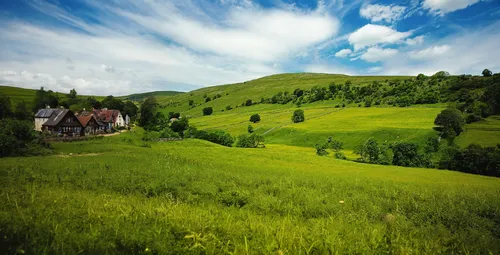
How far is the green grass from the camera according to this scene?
71387 millimetres

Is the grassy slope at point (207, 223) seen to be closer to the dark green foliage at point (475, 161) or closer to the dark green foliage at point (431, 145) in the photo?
the dark green foliage at point (475, 161)

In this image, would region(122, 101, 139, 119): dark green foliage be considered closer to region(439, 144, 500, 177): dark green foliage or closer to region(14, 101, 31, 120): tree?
region(14, 101, 31, 120): tree

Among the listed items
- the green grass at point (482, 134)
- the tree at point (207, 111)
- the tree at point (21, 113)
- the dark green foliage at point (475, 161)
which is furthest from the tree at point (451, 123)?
the tree at point (21, 113)

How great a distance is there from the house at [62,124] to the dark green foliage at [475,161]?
101 metres

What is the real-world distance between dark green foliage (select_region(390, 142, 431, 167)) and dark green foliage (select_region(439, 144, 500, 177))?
15.4 feet

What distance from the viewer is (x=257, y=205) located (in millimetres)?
16406

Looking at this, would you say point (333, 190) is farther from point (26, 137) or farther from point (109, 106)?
point (109, 106)

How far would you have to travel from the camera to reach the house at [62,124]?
70.2m

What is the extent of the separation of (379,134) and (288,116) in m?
55.3

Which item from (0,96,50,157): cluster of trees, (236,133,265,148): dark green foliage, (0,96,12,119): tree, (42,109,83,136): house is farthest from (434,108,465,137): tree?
(0,96,12,119): tree

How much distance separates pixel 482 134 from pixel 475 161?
27.8 meters

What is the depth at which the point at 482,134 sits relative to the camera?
252 feet

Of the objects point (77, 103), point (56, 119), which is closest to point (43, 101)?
point (77, 103)

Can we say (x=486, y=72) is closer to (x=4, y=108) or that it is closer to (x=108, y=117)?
(x=108, y=117)
